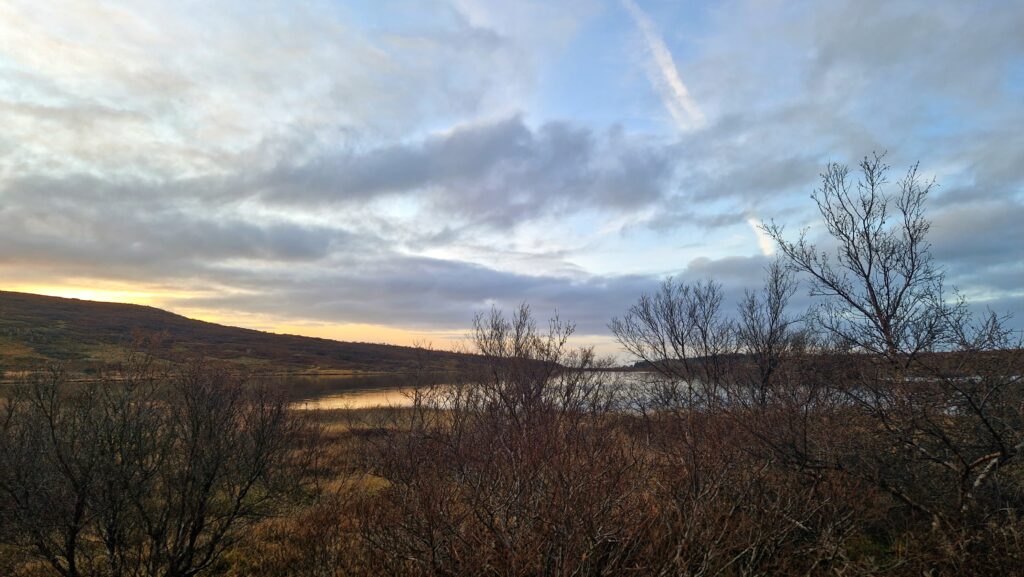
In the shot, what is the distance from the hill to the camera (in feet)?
257

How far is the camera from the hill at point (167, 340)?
257 feet

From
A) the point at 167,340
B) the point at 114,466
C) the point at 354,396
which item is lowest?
the point at 354,396

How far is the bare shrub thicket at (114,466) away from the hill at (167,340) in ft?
226

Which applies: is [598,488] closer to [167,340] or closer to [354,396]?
[354,396]

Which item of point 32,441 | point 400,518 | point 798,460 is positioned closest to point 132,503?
point 32,441

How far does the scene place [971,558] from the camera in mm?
5867

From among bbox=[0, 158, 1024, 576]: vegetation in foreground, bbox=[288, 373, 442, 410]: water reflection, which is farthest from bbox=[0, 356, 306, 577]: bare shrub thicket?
bbox=[288, 373, 442, 410]: water reflection

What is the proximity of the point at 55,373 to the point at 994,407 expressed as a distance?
12.0 m

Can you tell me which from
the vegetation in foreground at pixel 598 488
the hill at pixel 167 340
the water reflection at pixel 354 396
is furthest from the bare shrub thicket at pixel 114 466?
the hill at pixel 167 340

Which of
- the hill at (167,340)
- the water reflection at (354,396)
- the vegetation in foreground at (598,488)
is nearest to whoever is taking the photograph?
the vegetation in foreground at (598,488)

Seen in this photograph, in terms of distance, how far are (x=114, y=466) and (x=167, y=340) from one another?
85.9 metres

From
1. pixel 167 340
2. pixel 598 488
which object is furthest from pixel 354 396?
pixel 598 488

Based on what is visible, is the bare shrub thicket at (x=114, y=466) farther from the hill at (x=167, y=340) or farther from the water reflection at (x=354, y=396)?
the hill at (x=167, y=340)

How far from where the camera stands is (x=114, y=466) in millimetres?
5805
